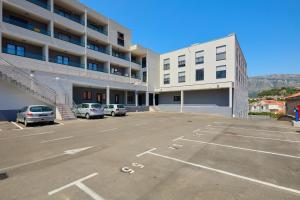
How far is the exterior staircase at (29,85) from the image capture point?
15.6m

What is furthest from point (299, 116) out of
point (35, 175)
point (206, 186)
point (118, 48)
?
point (118, 48)

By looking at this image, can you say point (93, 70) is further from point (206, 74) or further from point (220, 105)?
point (220, 105)

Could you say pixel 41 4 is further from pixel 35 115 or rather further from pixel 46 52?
pixel 35 115

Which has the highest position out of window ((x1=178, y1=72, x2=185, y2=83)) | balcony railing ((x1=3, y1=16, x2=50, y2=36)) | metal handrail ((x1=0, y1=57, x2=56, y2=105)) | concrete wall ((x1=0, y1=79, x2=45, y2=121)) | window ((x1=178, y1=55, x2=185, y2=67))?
balcony railing ((x1=3, y1=16, x2=50, y2=36))

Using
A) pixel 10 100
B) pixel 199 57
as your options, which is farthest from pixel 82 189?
pixel 199 57

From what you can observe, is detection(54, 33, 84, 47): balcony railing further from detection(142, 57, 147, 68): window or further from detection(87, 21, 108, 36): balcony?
detection(142, 57, 147, 68): window

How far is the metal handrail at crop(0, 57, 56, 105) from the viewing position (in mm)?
15844

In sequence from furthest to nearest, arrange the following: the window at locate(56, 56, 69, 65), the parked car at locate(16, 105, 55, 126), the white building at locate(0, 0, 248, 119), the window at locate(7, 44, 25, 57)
A: the window at locate(56, 56, 69, 65) < the window at locate(7, 44, 25, 57) < the white building at locate(0, 0, 248, 119) < the parked car at locate(16, 105, 55, 126)

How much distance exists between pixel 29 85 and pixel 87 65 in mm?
11591

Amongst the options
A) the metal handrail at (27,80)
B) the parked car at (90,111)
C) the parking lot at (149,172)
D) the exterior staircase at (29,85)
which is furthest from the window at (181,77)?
the parking lot at (149,172)

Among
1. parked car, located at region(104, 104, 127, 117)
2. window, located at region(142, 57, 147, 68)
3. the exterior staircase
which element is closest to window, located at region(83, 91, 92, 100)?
parked car, located at region(104, 104, 127, 117)

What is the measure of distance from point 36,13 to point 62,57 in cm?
611

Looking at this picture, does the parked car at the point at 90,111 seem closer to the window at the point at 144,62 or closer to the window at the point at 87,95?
the window at the point at 87,95

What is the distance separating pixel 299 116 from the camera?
14750 mm
